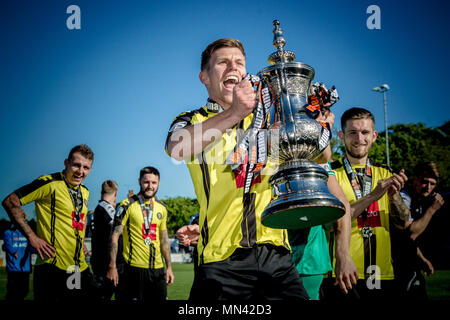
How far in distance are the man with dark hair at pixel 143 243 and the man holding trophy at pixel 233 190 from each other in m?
5.24

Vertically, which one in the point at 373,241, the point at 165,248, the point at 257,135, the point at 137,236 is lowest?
the point at 165,248

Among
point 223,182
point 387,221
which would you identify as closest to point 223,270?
point 223,182

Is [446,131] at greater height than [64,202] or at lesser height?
greater

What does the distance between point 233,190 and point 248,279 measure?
540 millimetres

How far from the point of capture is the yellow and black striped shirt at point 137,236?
6902mm

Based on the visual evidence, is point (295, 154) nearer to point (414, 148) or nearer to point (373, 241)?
point (373, 241)

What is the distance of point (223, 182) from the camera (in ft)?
6.94

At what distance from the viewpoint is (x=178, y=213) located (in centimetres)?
6744

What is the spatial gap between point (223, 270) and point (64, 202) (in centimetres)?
436

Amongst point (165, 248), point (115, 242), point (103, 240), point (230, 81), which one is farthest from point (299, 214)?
point (103, 240)

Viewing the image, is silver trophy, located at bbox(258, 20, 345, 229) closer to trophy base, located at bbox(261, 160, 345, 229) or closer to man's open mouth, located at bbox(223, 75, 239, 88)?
trophy base, located at bbox(261, 160, 345, 229)

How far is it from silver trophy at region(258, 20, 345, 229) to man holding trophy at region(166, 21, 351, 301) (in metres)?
0.05
